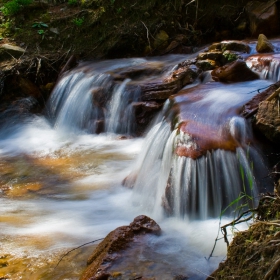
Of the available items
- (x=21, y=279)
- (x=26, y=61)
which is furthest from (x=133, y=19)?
(x=21, y=279)

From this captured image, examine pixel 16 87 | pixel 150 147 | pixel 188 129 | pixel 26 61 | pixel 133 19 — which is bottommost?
pixel 150 147

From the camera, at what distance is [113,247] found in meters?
2.89

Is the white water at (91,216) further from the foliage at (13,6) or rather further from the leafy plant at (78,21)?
the foliage at (13,6)

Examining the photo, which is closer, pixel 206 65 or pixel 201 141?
pixel 201 141

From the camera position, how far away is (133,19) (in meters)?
9.08

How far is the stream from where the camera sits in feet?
10.0

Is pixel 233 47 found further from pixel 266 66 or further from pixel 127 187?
pixel 127 187

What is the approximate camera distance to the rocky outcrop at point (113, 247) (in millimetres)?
2686

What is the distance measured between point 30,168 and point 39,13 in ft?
18.7

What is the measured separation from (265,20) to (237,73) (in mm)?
2849

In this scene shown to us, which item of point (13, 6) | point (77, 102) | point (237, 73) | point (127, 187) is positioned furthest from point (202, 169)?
point (13, 6)

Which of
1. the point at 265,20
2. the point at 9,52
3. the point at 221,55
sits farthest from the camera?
the point at 9,52

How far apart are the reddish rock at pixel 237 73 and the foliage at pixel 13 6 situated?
608 cm

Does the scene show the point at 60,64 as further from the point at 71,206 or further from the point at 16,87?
the point at 71,206
